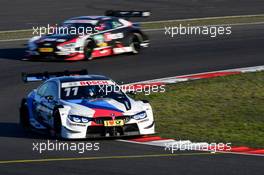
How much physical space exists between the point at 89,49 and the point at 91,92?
33.0 feet

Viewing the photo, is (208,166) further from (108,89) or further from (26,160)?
(108,89)

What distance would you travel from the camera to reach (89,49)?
27.4m

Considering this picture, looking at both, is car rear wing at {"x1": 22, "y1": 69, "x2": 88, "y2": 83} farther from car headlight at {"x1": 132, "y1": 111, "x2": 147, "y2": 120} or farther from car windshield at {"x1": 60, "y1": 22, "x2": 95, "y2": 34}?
car windshield at {"x1": 60, "y1": 22, "x2": 95, "y2": 34}

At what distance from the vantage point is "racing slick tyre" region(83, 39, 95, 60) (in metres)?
27.3

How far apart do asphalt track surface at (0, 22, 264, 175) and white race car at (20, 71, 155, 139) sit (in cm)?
28

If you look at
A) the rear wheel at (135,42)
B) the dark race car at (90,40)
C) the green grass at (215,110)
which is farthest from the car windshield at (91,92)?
the rear wheel at (135,42)

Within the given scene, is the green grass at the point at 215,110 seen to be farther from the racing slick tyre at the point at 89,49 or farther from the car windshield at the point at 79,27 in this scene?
the car windshield at the point at 79,27

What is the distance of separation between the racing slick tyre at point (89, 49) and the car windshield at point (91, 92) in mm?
9785

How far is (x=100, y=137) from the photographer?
53.7 ft

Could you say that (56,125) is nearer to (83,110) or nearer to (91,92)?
(83,110)

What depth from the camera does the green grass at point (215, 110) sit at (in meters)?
17.1
